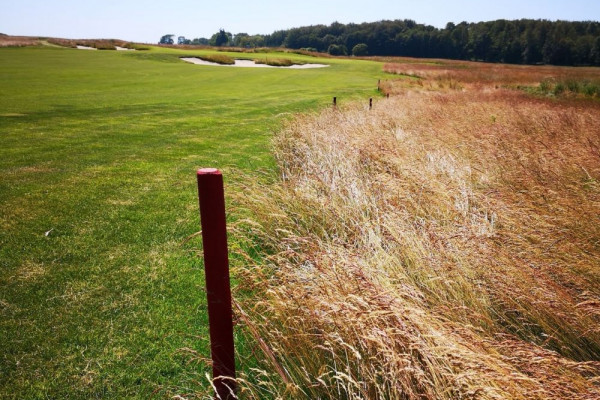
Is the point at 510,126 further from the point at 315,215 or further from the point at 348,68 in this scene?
the point at 348,68

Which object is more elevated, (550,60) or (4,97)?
(550,60)

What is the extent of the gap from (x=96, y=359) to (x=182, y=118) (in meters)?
11.2

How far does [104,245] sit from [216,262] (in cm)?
319

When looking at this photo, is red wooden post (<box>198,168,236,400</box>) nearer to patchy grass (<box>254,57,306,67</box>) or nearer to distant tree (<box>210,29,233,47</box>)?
patchy grass (<box>254,57,306,67</box>)

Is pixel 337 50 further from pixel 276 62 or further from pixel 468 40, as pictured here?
pixel 276 62

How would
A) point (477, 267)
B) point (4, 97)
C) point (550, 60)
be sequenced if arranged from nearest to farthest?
point (477, 267), point (4, 97), point (550, 60)

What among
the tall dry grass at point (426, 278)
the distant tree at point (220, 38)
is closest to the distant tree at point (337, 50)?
the distant tree at point (220, 38)

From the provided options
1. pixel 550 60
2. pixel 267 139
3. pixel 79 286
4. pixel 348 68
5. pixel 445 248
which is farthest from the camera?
pixel 550 60

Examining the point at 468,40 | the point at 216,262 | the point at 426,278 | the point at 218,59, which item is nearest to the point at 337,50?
the point at 468,40

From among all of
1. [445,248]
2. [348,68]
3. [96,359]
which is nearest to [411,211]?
[445,248]

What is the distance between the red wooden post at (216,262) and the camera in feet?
6.03

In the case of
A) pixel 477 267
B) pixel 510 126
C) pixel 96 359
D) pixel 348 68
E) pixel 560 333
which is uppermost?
pixel 348 68

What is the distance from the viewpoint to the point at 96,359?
2.82m

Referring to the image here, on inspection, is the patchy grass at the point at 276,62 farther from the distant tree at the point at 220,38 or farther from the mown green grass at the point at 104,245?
the distant tree at the point at 220,38
